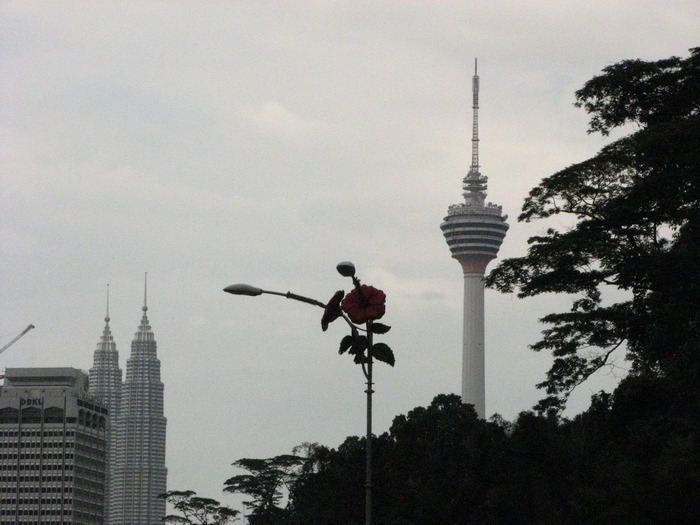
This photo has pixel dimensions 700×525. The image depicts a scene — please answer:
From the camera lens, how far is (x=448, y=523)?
70188 mm

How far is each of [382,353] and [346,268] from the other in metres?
2.90

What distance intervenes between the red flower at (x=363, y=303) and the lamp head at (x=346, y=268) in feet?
1.47

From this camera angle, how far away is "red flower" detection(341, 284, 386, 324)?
32250 millimetres

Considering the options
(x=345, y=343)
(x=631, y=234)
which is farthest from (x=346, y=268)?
(x=631, y=234)

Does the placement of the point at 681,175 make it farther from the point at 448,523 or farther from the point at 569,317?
the point at 448,523

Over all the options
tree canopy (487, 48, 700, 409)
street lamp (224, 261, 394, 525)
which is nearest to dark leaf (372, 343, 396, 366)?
street lamp (224, 261, 394, 525)

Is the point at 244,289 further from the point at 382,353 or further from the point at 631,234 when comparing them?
the point at 631,234

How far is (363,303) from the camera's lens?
32.4 meters

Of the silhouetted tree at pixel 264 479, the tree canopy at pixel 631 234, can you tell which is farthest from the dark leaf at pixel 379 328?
the silhouetted tree at pixel 264 479

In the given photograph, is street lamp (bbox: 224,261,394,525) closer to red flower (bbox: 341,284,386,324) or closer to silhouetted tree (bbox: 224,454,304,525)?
red flower (bbox: 341,284,386,324)

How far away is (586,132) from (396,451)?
130ft

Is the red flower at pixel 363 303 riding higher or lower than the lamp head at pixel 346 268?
lower

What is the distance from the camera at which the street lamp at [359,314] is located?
32250 millimetres

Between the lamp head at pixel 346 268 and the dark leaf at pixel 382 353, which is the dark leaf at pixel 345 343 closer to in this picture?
the dark leaf at pixel 382 353
